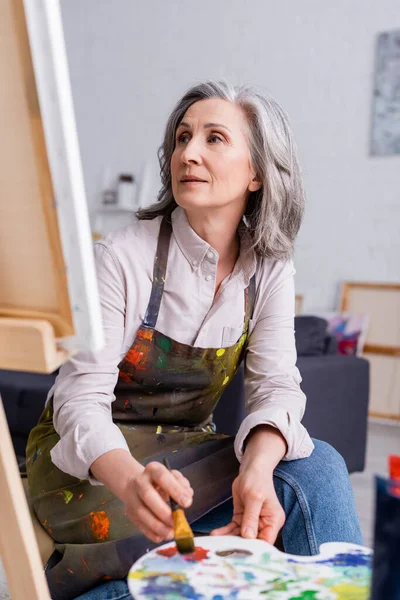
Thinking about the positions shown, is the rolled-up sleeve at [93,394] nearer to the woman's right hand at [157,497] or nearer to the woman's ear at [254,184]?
the woman's right hand at [157,497]

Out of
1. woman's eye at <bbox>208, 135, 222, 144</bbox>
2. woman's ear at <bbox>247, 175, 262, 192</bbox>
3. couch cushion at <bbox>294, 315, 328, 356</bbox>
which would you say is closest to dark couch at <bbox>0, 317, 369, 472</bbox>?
couch cushion at <bbox>294, 315, 328, 356</bbox>

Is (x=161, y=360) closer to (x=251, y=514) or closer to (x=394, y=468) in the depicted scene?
(x=251, y=514)

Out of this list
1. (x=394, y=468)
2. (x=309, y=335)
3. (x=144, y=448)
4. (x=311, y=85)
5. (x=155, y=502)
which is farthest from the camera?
(x=311, y=85)

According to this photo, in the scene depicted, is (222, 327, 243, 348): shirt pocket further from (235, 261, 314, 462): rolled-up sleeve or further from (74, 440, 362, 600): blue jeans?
(74, 440, 362, 600): blue jeans

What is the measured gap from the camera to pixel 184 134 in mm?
1493

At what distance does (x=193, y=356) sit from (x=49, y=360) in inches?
25.3

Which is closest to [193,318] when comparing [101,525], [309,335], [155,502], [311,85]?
[101,525]

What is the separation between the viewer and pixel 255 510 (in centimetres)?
108

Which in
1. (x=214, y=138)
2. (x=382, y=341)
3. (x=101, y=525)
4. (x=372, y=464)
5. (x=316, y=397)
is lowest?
(x=372, y=464)

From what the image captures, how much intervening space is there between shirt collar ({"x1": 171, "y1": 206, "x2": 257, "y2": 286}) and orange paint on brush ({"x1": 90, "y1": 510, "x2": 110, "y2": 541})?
503mm

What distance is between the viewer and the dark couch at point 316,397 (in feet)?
8.34

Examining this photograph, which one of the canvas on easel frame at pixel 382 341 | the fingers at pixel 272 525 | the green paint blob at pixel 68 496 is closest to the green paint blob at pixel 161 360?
the green paint blob at pixel 68 496

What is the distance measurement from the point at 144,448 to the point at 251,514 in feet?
1.16

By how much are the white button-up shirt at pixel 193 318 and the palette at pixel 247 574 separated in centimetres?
35
